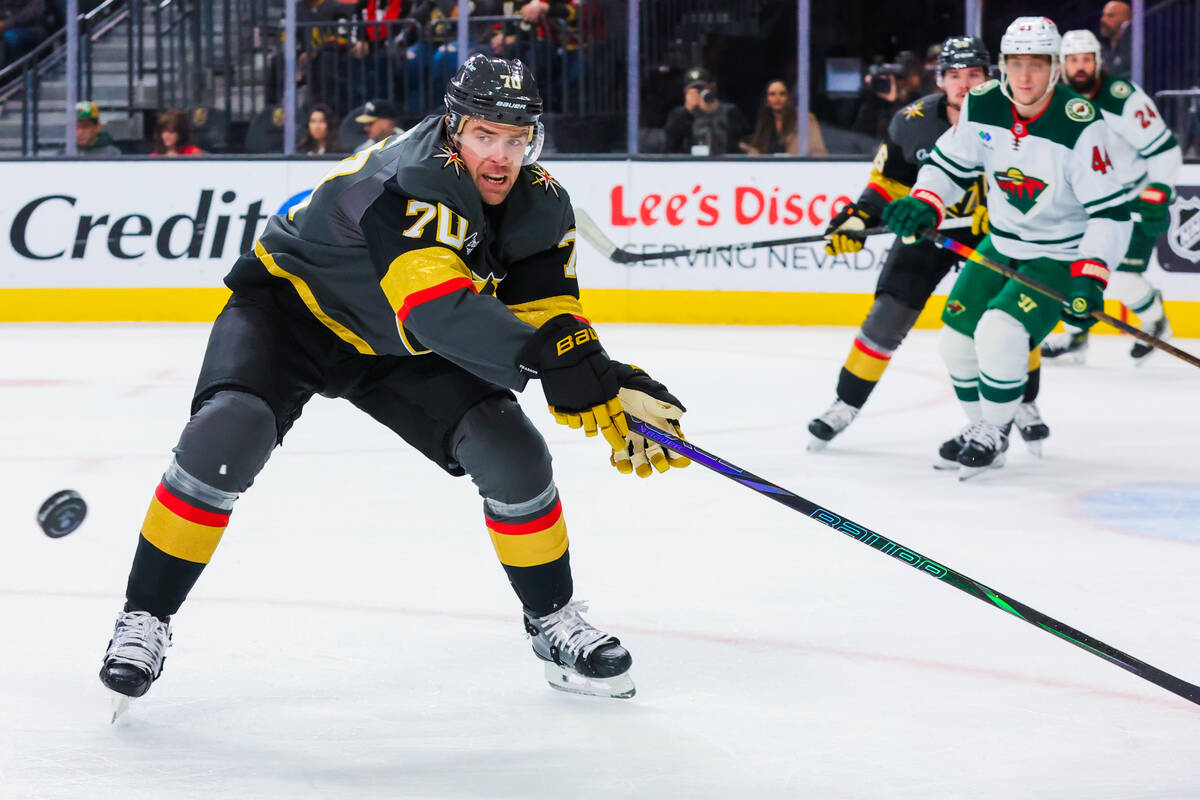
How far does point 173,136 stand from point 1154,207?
5.06 metres

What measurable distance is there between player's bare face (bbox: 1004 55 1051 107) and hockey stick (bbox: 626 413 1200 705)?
2192 millimetres

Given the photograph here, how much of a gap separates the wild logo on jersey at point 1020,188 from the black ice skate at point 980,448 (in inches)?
22.5

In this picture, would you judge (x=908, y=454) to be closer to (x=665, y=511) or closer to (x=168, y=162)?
(x=665, y=511)

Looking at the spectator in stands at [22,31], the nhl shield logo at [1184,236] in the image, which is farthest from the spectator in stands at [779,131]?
the spectator in stands at [22,31]

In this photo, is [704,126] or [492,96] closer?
[492,96]

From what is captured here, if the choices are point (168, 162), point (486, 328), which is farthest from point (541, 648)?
point (168, 162)

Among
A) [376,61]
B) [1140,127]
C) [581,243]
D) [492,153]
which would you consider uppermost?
[376,61]

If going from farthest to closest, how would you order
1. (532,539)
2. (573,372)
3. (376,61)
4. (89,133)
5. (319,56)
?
(376,61), (319,56), (89,133), (532,539), (573,372)

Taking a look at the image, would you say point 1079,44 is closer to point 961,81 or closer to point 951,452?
point 961,81

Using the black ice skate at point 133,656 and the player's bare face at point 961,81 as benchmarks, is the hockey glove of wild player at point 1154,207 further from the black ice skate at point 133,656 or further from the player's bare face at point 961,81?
the black ice skate at point 133,656

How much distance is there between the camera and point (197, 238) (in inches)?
311

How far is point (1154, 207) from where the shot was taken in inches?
195

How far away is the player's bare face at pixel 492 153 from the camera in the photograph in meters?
2.24

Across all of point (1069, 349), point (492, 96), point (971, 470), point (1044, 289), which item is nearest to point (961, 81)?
point (1044, 289)
